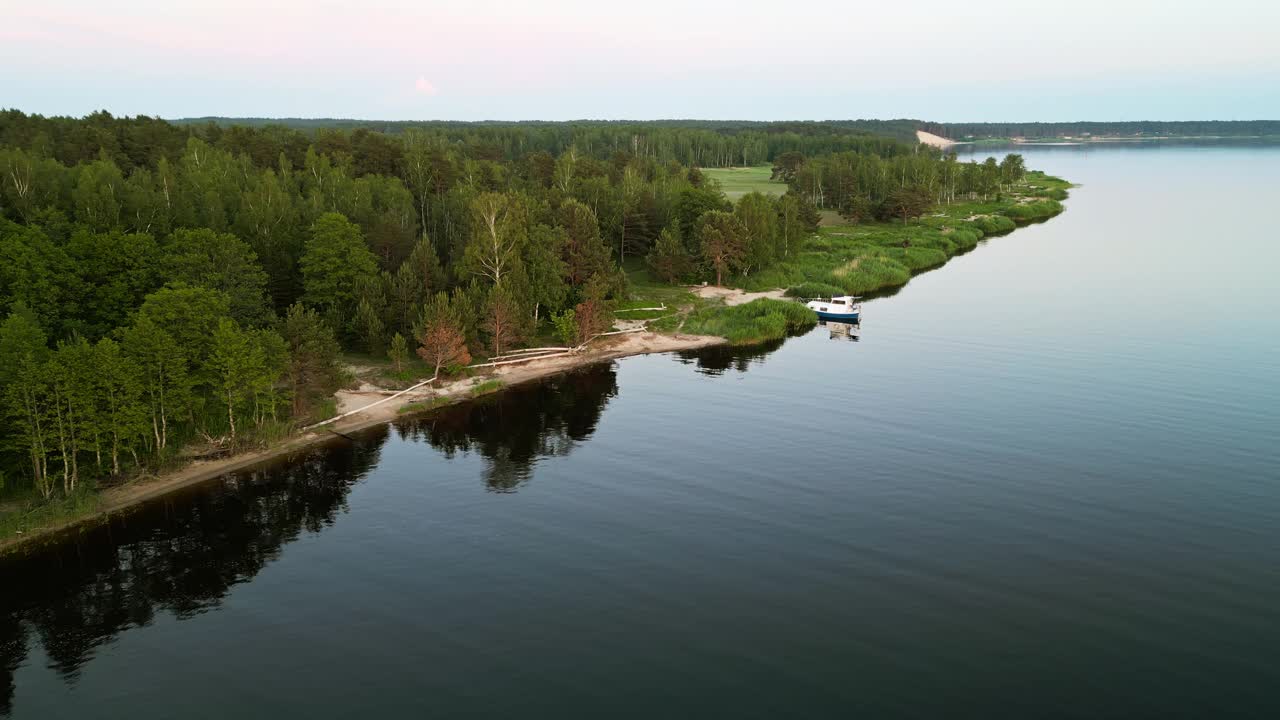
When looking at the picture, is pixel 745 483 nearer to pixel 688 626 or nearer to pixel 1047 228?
pixel 688 626

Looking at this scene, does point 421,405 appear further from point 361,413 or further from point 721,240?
point 721,240

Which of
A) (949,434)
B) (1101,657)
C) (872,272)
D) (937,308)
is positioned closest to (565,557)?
(1101,657)

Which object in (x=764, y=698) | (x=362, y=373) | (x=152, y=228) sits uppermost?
(x=152, y=228)

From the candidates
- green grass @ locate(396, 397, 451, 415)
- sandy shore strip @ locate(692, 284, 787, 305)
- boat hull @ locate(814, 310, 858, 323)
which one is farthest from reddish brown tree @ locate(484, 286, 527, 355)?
boat hull @ locate(814, 310, 858, 323)

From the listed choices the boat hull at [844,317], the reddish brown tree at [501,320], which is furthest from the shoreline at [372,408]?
the boat hull at [844,317]

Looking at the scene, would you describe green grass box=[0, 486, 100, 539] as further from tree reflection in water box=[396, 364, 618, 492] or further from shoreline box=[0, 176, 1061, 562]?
tree reflection in water box=[396, 364, 618, 492]

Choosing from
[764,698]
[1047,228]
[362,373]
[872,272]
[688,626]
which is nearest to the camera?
[764,698]
